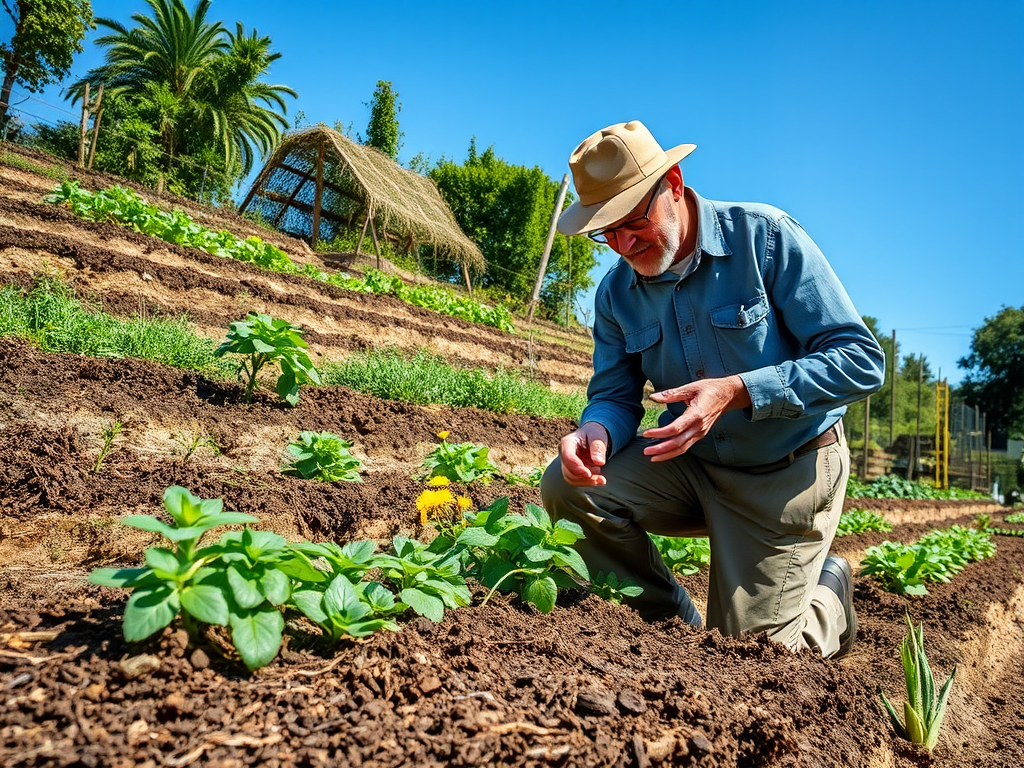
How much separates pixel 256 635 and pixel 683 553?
2.88 meters

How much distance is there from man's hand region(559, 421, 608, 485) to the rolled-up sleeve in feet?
1.76

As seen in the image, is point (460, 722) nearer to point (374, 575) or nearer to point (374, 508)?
point (374, 575)

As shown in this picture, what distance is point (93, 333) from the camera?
15.1 ft

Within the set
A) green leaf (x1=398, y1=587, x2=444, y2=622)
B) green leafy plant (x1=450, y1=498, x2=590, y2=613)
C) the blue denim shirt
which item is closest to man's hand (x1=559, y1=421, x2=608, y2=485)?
the blue denim shirt

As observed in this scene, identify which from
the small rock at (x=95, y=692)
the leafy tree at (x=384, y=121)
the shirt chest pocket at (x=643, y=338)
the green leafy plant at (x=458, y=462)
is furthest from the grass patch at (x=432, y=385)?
the leafy tree at (x=384, y=121)

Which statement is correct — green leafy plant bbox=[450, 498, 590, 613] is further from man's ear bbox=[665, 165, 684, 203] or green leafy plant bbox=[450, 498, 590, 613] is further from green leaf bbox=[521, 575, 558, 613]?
man's ear bbox=[665, 165, 684, 203]

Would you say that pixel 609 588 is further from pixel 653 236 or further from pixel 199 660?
pixel 199 660

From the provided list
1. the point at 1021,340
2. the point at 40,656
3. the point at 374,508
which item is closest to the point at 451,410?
the point at 374,508

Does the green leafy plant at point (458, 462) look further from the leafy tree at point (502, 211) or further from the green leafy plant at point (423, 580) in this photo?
the leafy tree at point (502, 211)

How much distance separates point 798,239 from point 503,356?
26.0 feet

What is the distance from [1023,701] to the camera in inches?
124

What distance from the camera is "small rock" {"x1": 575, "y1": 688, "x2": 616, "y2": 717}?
4.29ft

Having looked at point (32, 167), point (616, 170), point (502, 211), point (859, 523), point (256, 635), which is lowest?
point (859, 523)

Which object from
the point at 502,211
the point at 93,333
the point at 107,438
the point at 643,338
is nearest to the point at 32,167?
the point at 93,333
